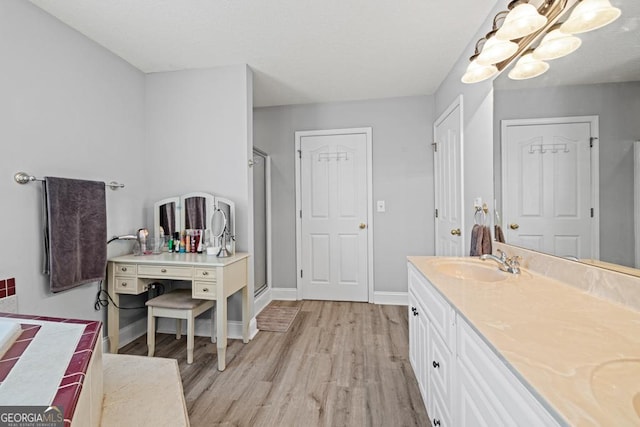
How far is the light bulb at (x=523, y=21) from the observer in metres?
1.31

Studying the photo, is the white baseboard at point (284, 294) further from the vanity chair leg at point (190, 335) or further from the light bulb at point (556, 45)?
the light bulb at point (556, 45)

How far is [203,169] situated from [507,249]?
7.97 ft

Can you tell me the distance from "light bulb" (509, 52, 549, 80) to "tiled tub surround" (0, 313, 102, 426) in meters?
2.06

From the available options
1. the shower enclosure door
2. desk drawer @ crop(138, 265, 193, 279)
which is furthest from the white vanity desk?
the shower enclosure door

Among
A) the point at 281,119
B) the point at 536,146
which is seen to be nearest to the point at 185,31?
the point at 281,119

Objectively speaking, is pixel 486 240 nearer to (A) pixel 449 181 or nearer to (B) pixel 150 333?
(A) pixel 449 181

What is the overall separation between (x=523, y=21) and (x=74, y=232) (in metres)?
2.85

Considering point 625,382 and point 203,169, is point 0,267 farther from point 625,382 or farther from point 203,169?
point 625,382

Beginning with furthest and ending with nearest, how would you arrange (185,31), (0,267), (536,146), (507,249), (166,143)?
1. (166,143)
2. (185,31)
3. (507,249)
4. (0,267)
5. (536,146)

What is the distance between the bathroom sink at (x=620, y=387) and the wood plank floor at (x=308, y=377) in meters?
1.19

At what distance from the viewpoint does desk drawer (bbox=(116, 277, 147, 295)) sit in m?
2.16

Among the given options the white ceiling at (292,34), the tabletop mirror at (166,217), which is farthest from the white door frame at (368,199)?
the tabletop mirror at (166,217)

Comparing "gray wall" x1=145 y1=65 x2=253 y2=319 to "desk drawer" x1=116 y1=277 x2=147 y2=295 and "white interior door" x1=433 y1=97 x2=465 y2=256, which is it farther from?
"white interior door" x1=433 y1=97 x2=465 y2=256

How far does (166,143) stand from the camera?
264cm
